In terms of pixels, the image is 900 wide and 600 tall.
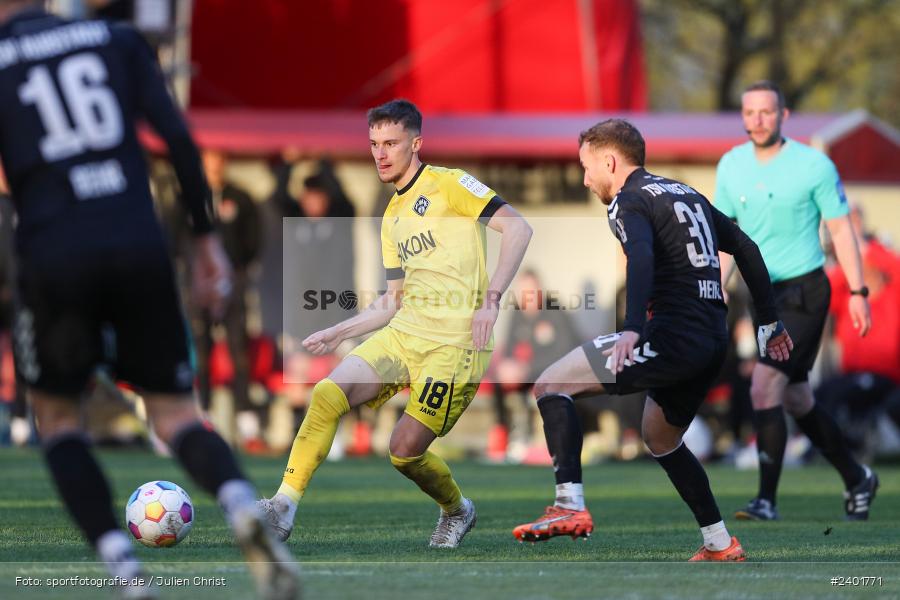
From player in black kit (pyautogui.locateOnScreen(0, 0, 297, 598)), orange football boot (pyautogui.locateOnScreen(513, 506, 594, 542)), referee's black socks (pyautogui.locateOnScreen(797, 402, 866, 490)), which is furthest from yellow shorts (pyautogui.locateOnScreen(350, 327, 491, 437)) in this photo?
referee's black socks (pyautogui.locateOnScreen(797, 402, 866, 490))

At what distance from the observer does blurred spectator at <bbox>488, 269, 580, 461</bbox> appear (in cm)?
1612

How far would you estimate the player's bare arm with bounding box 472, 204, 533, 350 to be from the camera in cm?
703

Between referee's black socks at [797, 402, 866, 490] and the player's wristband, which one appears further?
referee's black socks at [797, 402, 866, 490]

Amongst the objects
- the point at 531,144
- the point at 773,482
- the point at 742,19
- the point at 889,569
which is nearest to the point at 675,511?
the point at 773,482

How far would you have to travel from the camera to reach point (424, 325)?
7320mm

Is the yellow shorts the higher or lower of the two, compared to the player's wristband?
lower

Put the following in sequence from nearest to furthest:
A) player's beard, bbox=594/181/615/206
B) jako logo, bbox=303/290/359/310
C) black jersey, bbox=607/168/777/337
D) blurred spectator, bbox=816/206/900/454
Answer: black jersey, bbox=607/168/777/337 < player's beard, bbox=594/181/615/206 < blurred spectator, bbox=816/206/900/454 < jako logo, bbox=303/290/359/310

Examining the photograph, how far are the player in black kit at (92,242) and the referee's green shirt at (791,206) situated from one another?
4863mm

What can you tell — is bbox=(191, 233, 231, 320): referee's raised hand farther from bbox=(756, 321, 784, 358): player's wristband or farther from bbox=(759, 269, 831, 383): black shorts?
bbox=(759, 269, 831, 383): black shorts

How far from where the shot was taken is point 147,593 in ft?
15.2

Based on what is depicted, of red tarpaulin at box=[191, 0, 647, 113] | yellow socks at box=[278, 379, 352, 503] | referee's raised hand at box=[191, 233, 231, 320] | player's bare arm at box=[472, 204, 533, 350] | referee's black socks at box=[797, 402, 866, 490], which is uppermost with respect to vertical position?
red tarpaulin at box=[191, 0, 647, 113]

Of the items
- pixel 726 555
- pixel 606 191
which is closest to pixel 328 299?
pixel 606 191

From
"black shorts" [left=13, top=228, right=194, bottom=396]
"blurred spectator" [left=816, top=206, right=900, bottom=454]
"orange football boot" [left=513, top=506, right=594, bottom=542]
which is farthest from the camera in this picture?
"blurred spectator" [left=816, top=206, right=900, bottom=454]

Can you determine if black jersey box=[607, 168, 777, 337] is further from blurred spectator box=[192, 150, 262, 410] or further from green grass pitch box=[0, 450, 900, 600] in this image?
blurred spectator box=[192, 150, 262, 410]
